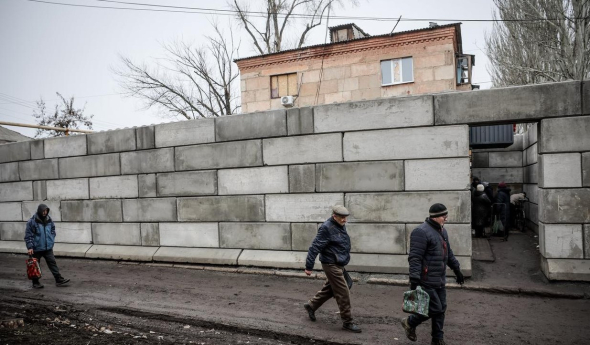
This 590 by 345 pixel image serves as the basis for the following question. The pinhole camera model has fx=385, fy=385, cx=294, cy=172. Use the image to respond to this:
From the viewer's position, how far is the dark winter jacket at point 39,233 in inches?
314

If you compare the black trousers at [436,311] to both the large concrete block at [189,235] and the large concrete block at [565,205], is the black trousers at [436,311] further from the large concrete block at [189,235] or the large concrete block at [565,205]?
the large concrete block at [189,235]

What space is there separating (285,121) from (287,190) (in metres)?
1.52

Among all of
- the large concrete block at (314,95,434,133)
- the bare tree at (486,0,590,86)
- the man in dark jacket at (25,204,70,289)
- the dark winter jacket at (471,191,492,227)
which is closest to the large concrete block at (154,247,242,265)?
the man in dark jacket at (25,204,70,289)

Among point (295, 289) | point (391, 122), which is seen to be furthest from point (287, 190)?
point (391, 122)

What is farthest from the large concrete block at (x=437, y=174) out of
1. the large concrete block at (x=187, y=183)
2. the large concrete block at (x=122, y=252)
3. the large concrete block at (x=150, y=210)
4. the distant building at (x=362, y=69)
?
the distant building at (x=362, y=69)

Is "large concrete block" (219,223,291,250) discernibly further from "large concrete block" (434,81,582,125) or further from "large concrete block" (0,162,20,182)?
"large concrete block" (0,162,20,182)

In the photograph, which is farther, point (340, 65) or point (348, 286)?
point (340, 65)

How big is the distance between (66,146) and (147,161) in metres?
2.93

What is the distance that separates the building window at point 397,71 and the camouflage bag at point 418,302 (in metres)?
15.3

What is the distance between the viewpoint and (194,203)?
30.7 feet

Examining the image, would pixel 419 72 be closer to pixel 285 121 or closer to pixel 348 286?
pixel 285 121

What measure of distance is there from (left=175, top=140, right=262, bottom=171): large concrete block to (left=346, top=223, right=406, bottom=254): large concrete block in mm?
2654

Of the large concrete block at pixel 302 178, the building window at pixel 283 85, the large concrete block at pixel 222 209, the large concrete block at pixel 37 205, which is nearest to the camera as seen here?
the large concrete block at pixel 302 178

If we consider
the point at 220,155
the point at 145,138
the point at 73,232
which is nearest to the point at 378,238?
the point at 220,155
